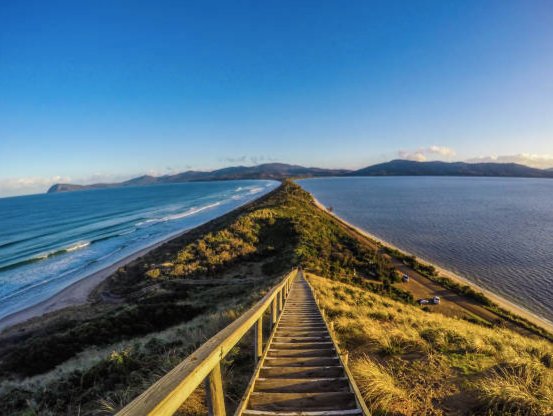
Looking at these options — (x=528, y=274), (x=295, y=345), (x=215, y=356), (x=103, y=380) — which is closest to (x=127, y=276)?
(x=103, y=380)

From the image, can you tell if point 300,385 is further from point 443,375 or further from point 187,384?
point 443,375

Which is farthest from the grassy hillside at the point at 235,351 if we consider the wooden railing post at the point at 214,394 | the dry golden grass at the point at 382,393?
the wooden railing post at the point at 214,394

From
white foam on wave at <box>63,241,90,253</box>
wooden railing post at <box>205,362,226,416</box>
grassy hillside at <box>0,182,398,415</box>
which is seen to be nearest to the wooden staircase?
wooden railing post at <box>205,362,226,416</box>

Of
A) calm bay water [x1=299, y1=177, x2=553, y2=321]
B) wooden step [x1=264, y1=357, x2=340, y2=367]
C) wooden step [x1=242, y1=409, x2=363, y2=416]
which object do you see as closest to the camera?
wooden step [x1=242, y1=409, x2=363, y2=416]

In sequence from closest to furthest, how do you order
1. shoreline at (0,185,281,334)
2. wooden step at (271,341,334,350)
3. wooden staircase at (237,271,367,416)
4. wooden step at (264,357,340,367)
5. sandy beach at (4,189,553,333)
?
wooden staircase at (237,271,367,416) < wooden step at (264,357,340,367) < wooden step at (271,341,334,350) < shoreline at (0,185,281,334) < sandy beach at (4,189,553,333)

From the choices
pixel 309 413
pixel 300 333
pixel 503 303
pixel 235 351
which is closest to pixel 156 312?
pixel 235 351

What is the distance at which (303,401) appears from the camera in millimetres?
3014

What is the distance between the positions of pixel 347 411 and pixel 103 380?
5.41 metres

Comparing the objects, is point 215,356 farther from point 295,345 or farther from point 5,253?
point 5,253

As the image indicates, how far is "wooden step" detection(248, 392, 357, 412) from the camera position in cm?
291

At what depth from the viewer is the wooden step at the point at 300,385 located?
3.25m

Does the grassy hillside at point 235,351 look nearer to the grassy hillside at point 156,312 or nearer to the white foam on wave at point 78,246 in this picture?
the grassy hillside at point 156,312

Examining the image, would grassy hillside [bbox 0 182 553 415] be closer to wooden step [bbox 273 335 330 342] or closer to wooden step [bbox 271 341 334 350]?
wooden step [bbox 271 341 334 350]

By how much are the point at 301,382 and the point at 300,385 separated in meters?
0.05
